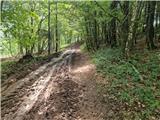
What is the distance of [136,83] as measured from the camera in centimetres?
1098

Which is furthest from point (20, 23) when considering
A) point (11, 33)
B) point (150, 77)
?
point (150, 77)

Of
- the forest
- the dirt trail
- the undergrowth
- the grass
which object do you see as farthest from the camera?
the undergrowth

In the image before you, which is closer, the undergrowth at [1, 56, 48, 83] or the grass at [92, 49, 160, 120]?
the grass at [92, 49, 160, 120]

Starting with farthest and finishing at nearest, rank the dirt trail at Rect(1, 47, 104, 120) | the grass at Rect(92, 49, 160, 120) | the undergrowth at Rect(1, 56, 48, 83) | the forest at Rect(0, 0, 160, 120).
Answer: the undergrowth at Rect(1, 56, 48, 83)
the grass at Rect(92, 49, 160, 120)
the forest at Rect(0, 0, 160, 120)
the dirt trail at Rect(1, 47, 104, 120)

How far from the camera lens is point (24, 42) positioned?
47.5 feet

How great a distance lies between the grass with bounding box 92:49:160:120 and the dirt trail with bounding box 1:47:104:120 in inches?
40.6

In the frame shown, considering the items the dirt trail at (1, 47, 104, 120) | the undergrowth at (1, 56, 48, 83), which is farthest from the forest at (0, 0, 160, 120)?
the undergrowth at (1, 56, 48, 83)

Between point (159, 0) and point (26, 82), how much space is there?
14.3 meters

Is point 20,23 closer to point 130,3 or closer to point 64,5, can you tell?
point 130,3

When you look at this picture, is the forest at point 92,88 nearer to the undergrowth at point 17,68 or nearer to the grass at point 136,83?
the grass at point 136,83

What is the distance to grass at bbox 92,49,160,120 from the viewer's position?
8477mm

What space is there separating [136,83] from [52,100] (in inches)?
172

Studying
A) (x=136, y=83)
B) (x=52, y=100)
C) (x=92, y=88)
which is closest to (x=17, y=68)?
(x=92, y=88)

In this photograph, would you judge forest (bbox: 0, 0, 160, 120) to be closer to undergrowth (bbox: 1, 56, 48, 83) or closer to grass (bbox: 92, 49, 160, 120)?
grass (bbox: 92, 49, 160, 120)
